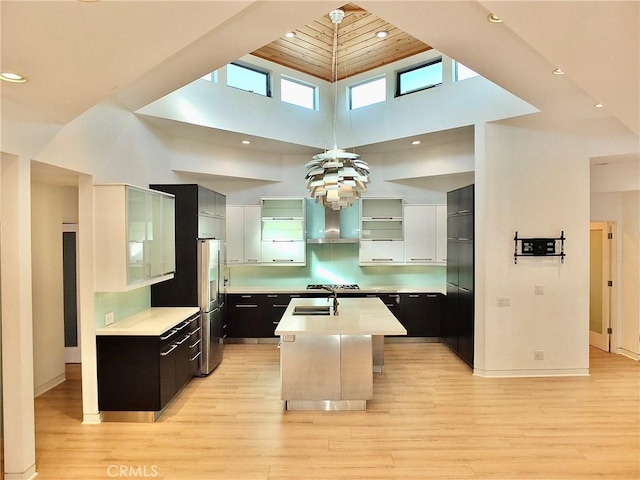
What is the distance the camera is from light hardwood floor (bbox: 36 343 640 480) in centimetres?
290

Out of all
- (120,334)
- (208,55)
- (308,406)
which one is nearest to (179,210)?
(120,334)

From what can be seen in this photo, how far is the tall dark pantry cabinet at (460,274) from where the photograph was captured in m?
5.05

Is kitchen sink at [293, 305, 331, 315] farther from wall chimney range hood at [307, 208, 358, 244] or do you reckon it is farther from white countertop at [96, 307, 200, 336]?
wall chimney range hood at [307, 208, 358, 244]

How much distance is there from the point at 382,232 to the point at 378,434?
379cm

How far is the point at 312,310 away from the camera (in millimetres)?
4633

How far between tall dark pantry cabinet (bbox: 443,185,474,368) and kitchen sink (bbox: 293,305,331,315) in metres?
1.98

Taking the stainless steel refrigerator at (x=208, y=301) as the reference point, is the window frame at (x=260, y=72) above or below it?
above

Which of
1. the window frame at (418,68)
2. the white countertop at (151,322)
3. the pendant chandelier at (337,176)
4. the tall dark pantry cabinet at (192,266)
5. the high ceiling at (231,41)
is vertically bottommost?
the white countertop at (151,322)

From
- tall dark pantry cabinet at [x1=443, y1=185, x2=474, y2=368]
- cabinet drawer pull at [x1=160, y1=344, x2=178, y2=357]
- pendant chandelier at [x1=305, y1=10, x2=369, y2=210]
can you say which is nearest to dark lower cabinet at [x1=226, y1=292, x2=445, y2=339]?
tall dark pantry cabinet at [x1=443, y1=185, x2=474, y2=368]

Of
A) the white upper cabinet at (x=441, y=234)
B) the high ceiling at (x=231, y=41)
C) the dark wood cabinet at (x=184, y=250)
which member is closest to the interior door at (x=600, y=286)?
the white upper cabinet at (x=441, y=234)

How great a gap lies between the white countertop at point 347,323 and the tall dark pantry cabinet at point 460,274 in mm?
1326

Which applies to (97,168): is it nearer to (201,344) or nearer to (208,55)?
(208,55)

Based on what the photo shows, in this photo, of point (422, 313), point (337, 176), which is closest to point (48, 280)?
point (337, 176)

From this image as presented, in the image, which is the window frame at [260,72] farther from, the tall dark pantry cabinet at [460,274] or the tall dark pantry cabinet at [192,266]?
the tall dark pantry cabinet at [460,274]
